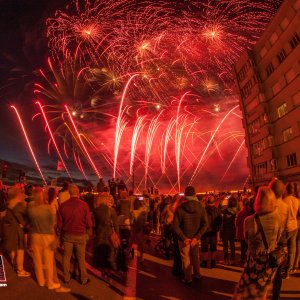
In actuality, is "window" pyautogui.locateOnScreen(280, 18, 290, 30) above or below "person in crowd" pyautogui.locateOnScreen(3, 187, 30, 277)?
above

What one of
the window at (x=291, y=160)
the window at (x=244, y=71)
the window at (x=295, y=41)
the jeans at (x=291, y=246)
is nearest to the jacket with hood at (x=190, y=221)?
the jeans at (x=291, y=246)

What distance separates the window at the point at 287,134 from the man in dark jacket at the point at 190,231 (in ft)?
104

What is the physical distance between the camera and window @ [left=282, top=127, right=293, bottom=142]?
3702 cm

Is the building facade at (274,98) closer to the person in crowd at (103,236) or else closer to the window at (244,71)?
the window at (244,71)

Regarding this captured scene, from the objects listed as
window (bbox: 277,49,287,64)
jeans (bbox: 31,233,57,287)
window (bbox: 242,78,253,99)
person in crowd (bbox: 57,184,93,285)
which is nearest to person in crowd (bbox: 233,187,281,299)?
person in crowd (bbox: 57,184,93,285)

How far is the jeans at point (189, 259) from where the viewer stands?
7.60 m

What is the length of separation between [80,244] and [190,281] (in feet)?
7.59

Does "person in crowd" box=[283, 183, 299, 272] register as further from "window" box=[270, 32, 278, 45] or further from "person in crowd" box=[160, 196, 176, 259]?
"window" box=[270, 32, 278, 45]

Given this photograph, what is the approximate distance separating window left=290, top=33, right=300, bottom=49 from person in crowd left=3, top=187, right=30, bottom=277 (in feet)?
103

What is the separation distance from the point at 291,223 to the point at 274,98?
35.0 m

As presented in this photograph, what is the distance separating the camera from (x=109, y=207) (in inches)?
334

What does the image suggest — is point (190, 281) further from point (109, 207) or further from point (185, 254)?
point (109, 207)

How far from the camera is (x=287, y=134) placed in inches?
1494

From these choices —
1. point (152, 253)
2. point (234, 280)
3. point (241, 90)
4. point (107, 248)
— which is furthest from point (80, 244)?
point (241, 90)
